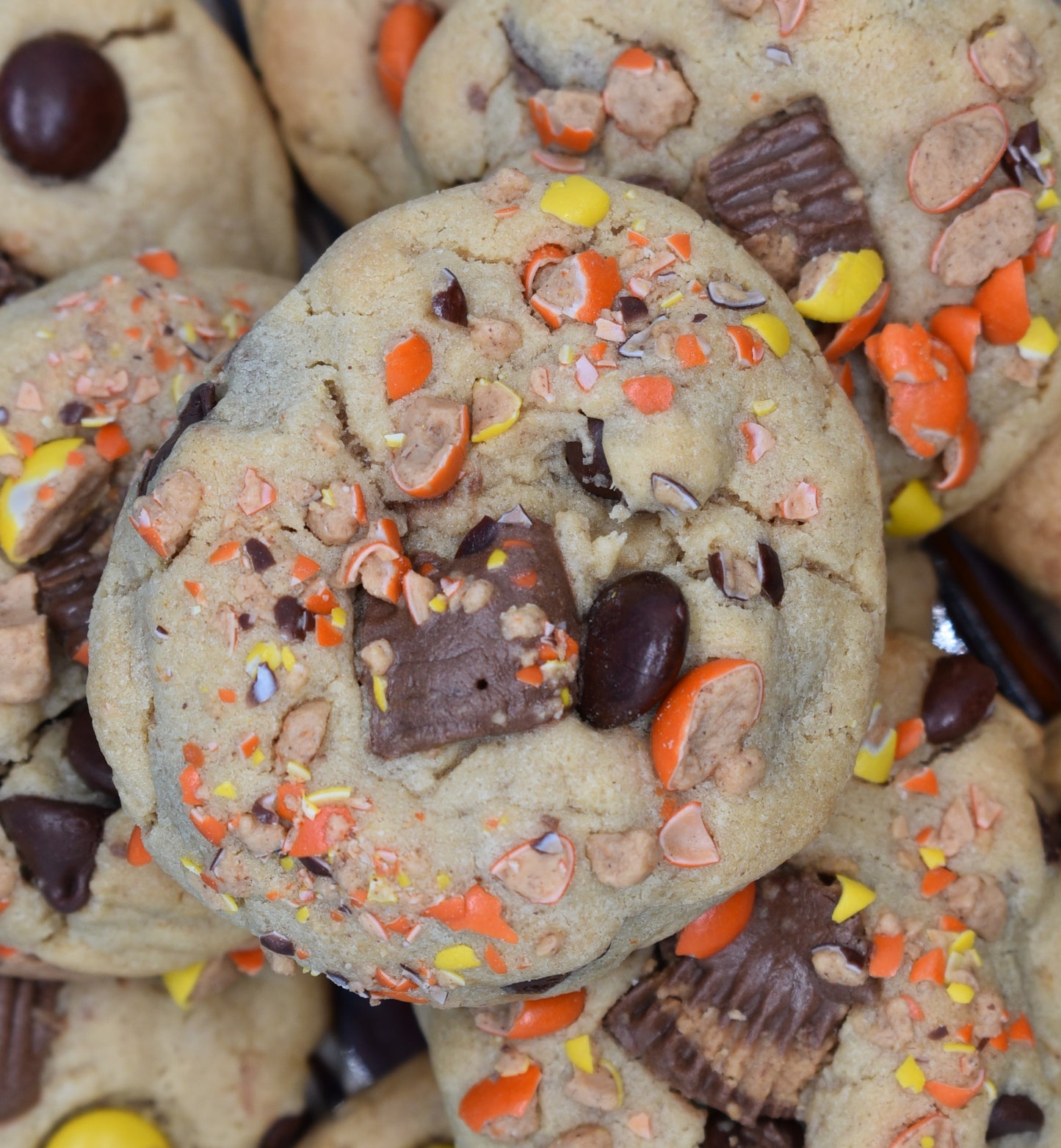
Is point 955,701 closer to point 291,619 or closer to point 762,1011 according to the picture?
point 762,1011

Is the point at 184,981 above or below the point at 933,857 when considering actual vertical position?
below

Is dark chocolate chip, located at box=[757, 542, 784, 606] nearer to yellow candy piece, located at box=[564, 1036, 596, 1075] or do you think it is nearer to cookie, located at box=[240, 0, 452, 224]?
yellow candy piece, located at box=[564, 1036, 596, 1075]

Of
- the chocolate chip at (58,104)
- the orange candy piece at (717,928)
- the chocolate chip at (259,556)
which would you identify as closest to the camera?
the chocolate chip at (259,556)

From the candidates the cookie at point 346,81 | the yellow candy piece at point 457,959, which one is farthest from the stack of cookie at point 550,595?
the cookie at point 346,81

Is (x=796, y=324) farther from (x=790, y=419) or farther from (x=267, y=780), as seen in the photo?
(x=267, y=780)

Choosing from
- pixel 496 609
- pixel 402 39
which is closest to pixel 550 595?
pixel 496 609

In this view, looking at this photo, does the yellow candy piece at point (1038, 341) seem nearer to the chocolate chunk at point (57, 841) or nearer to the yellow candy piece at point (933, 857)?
the yellow candy piece at point (933, 857)

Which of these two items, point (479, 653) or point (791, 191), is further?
point (791, 191)
